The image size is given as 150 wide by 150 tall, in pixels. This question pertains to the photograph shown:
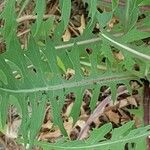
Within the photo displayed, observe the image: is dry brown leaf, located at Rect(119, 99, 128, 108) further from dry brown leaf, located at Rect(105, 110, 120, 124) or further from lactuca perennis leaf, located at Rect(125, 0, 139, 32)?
lactuca perennis leaf, located at Rect(125, 0, 139, 32)

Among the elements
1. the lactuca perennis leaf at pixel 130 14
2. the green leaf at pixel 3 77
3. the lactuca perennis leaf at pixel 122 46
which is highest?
the lactuca perennis leaf at pixel 130 14

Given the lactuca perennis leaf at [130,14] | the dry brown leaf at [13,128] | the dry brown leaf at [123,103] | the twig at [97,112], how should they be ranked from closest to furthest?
the lactuca perennis leaf at [130,14] → the twig at [97,112] → the dry brown leaf at [123,103] → the dry brown leaf at [13,128]

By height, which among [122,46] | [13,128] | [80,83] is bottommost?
[13,128]

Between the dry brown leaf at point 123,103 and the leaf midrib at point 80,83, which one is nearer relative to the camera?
the leaf midrib at point 80,83

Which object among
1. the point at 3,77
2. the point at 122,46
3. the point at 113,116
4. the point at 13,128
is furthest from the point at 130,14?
the point at 13,128

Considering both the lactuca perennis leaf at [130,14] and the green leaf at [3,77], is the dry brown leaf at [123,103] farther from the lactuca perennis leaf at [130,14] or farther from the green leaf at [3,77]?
the green leaf at [3,77]

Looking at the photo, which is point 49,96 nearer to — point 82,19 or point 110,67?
point 110,67

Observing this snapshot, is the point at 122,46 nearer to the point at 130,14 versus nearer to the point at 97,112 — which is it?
the point at 130,14

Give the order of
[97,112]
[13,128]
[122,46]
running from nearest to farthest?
[122,46], [97,112], [13,128]

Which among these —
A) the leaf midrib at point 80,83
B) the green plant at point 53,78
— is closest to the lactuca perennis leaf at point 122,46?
the green plant at point 53,78

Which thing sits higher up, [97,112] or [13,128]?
[97,112]

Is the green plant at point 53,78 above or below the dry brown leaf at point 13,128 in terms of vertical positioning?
above

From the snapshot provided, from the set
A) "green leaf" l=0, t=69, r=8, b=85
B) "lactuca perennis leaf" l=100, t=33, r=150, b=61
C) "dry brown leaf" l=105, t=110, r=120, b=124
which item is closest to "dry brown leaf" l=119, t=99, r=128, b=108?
"dry brown leaf" l=105, t=110, r=120, b=124
